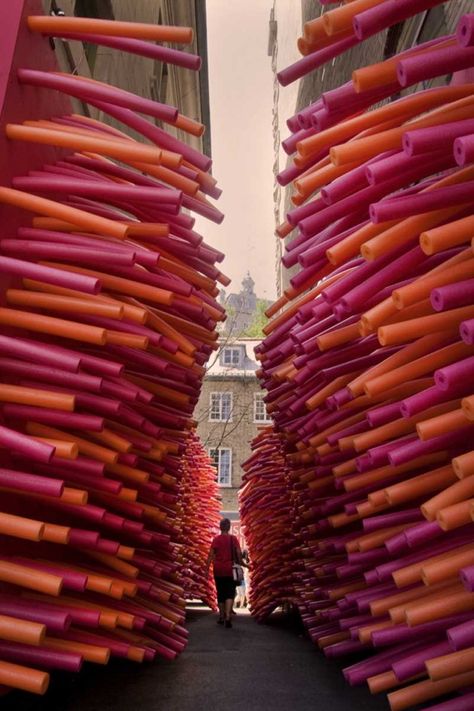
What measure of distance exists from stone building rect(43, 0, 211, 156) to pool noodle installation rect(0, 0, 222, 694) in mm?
1304

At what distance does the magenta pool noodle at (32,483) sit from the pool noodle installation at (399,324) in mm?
1094

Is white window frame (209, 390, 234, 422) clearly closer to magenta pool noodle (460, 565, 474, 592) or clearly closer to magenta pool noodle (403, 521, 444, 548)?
magenta pool noodle (403, 521, 444, 548)

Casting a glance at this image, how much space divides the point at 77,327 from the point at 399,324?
1236 mm

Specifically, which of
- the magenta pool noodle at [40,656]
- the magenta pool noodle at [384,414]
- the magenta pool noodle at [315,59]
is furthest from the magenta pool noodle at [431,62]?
the magenta pool noodle at [40,656]

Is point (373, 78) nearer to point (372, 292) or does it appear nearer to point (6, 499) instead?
point (372, 292)

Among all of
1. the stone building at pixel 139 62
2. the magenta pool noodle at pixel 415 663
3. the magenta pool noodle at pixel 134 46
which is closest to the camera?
the magenta pool noodle at pixel 415 663

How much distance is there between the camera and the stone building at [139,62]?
265 inches

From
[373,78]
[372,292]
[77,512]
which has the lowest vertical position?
[77,512]

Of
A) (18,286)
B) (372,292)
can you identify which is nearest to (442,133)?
(372,292)

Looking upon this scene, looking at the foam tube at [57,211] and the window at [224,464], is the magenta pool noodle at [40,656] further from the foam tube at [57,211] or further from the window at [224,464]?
the window at [224,464]

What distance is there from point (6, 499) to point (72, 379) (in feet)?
1.81

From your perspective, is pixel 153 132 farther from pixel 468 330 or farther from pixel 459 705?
pixel 459 705

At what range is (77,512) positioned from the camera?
3.45 m

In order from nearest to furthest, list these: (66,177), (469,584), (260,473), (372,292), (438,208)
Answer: (469,584)
(438,208)
(372,292)
(66,177)
(260,473)
